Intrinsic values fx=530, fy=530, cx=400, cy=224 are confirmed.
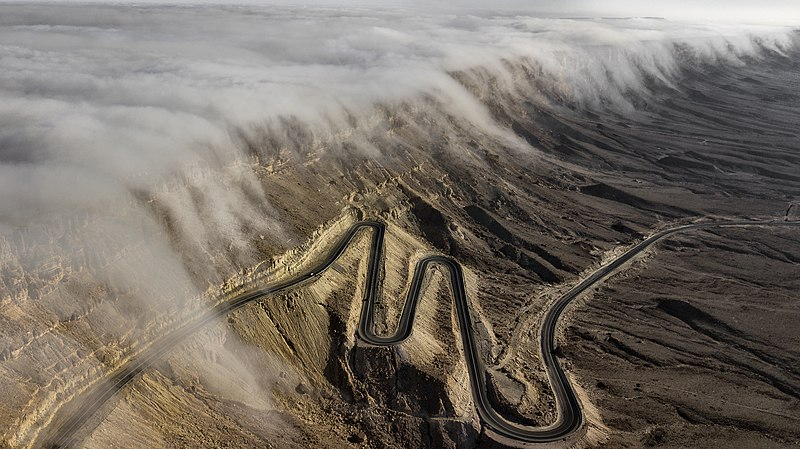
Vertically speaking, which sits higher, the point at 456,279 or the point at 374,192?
the point at 374,192

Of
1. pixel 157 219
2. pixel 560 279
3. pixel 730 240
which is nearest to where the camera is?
pixel 157 219

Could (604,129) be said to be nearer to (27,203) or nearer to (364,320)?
(364,320)

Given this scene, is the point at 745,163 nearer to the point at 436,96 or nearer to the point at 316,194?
the point at 436,96

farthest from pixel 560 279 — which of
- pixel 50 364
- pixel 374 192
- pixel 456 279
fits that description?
pixel 50 364

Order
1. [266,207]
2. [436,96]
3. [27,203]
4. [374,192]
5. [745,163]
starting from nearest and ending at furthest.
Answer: [27,203] < [266,207] < [374,192] < [436,96] < [745,163]

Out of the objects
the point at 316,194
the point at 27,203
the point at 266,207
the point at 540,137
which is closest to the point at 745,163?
the point at 540,137

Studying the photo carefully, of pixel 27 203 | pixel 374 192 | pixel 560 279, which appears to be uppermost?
pixel 27 203

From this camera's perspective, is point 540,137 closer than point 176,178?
No
